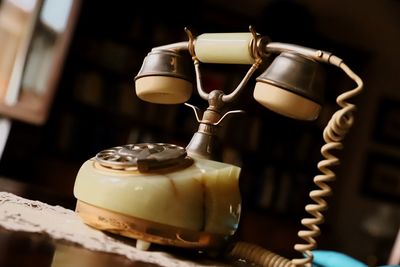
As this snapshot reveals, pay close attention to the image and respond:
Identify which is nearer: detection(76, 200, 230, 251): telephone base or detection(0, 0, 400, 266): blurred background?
detection(76, 200, 230, 251): telephone base

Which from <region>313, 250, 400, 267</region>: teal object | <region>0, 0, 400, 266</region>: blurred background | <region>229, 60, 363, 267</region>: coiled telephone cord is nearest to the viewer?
<region>229, 60, 363, 267</region>: coiled telephone cord

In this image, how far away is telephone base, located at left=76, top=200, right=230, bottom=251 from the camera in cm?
64

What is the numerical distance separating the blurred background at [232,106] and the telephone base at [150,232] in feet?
6.07

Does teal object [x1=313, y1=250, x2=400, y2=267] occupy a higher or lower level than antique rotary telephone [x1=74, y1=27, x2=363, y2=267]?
lower

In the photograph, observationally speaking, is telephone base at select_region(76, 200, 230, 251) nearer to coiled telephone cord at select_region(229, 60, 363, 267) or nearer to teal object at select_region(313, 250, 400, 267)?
coiled telephone cord at select_region(229, 60, 363, 267)

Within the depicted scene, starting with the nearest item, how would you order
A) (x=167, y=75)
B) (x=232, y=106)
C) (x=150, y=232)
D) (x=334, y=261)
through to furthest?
1. (x=150, y=232)
2. (x=167, y=75)
3. (x=334, y=261)
4. (x=232, y=106)

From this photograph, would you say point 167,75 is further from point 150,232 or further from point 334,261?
point 334,261

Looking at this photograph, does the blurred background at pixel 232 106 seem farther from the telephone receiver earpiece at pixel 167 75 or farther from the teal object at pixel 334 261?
the telephone receiver earpiece at pixel 167 75

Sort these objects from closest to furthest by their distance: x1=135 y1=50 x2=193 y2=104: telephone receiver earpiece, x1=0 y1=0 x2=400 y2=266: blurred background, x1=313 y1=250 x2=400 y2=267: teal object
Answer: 1. x1=135 y1=50 x2=193 y2=104: telephone receiver earpiece
2. x1=313 y1=250 x2=400 y2=267: teal object
3. x1=0 y1=0 x2=400 y2=266: blurred background

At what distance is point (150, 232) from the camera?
65 cm

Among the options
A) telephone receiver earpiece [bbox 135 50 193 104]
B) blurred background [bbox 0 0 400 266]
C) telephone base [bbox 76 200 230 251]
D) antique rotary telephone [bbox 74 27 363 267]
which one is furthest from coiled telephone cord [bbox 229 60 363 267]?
blurred background [bbox 0 0 400 266]

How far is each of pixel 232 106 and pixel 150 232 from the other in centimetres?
201

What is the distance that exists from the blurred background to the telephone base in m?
1.85

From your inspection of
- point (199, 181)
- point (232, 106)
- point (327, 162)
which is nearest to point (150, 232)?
point (199, 181)
